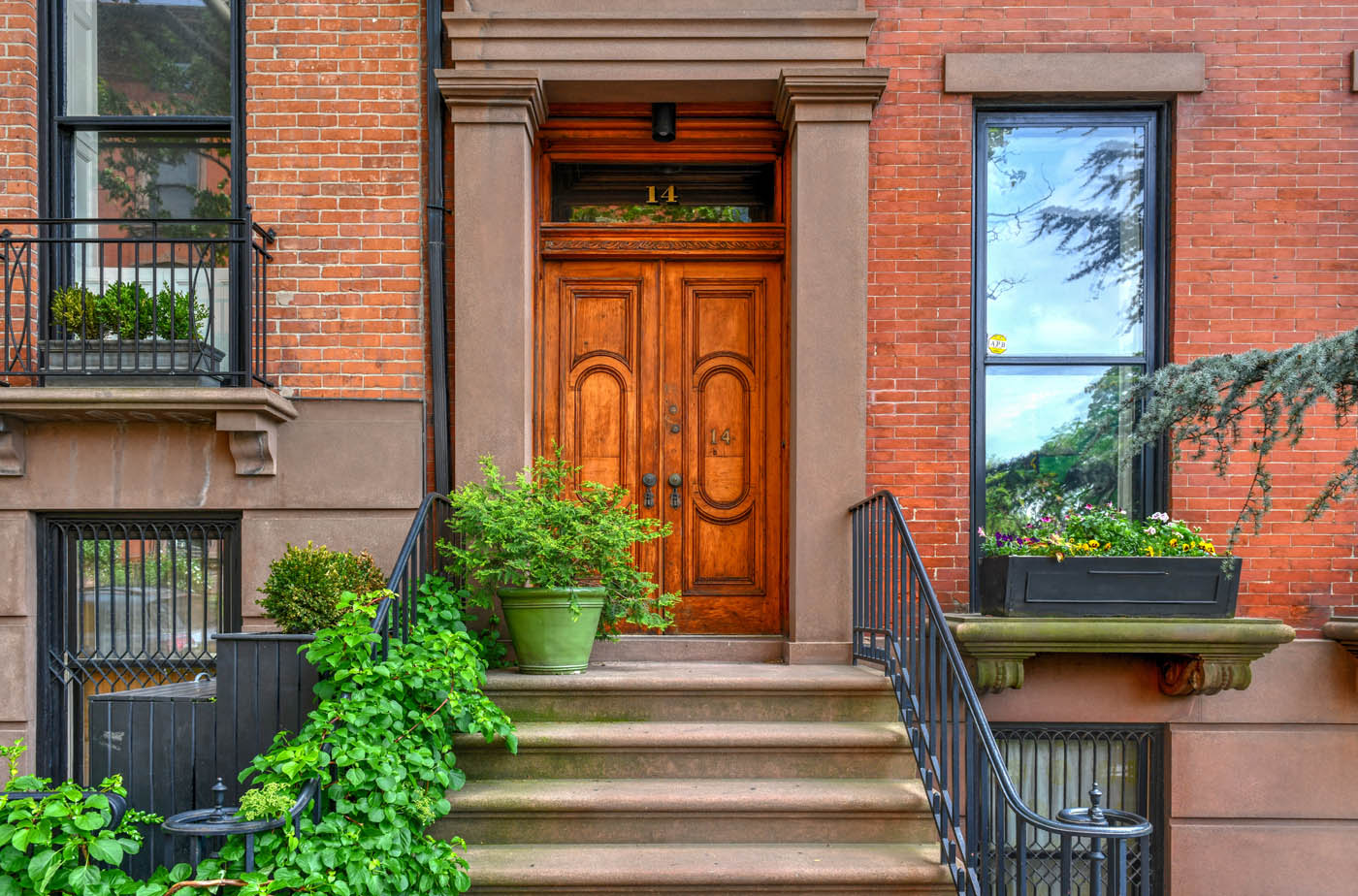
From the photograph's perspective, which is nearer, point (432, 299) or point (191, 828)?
point (191, 828)

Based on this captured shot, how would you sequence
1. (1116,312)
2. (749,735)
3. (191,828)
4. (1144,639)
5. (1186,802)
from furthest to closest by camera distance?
(1116,312) < (1186,802) < (1144,639) < (749,735) < (191,828)

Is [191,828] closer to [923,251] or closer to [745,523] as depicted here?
[745,523]

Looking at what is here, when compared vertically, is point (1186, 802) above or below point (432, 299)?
below

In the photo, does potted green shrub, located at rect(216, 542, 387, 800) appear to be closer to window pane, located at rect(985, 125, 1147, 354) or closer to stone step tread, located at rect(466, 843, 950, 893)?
stone step tread, located at rect(466, 843, 950, 893)

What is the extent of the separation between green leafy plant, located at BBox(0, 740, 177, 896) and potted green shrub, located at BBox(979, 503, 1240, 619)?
3.98 metres

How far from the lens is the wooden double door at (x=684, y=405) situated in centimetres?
656

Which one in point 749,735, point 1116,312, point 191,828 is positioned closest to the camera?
point 191,828

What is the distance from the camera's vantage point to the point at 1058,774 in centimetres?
605

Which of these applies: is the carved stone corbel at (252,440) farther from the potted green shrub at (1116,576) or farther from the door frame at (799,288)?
the potted green shrub at (1116,576)

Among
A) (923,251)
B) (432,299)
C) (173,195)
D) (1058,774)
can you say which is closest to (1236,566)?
(1058,774)

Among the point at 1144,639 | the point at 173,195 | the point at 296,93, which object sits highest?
the point at 296,93

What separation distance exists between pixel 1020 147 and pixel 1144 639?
2.85 m

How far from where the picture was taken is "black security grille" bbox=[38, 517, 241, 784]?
600 centimetres

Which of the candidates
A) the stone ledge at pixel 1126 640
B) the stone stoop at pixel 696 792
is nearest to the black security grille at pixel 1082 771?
the stone ledge at pixel 1126 640
